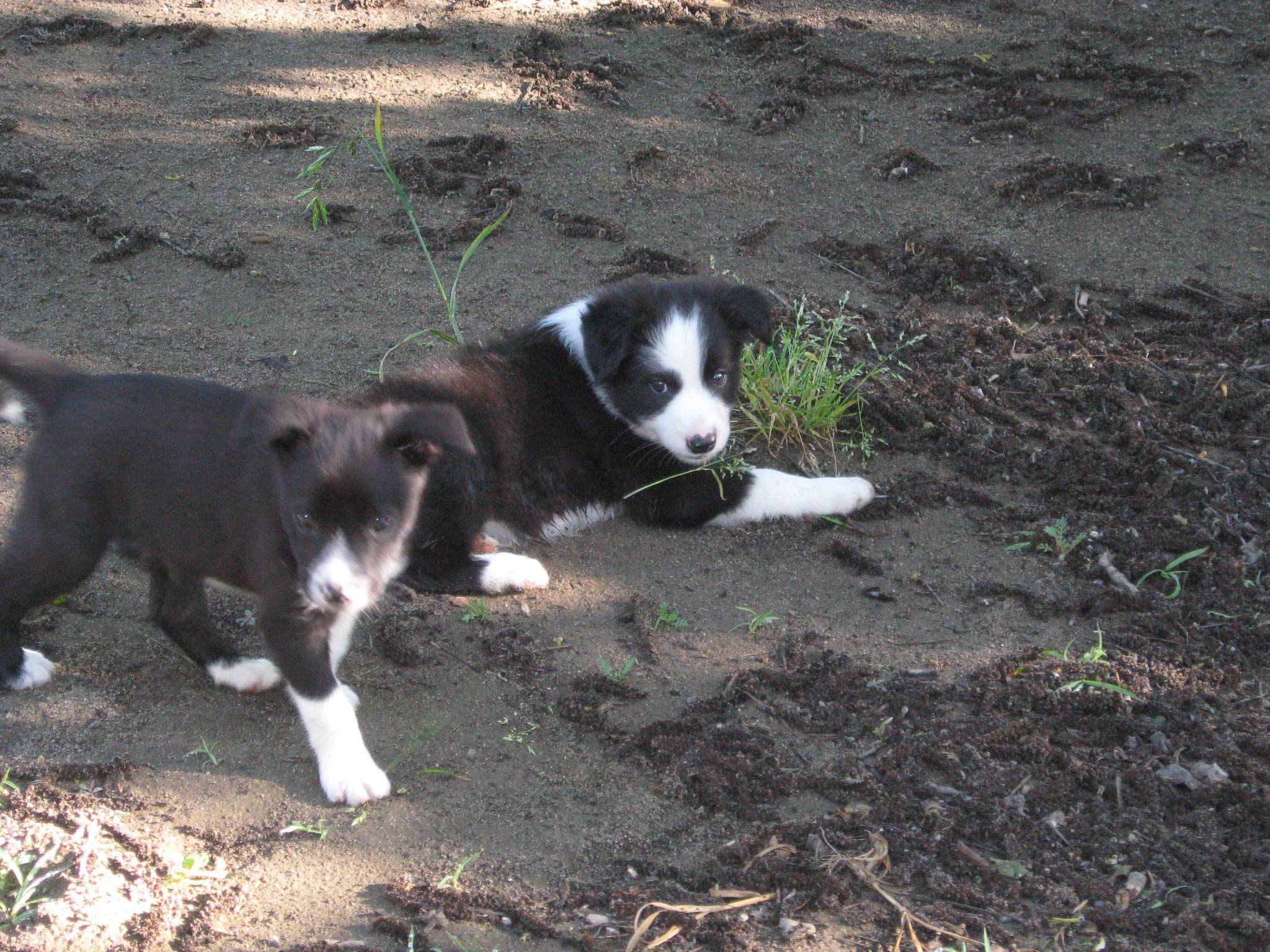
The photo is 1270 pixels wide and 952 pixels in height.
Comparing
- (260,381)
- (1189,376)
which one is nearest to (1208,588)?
(1189,376)

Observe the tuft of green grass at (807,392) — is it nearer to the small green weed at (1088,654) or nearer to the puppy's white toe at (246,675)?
the small green weed at (1088,654)

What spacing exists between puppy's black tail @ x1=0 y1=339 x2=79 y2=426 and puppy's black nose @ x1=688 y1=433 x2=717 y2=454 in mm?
1975

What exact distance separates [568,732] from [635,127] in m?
4.40

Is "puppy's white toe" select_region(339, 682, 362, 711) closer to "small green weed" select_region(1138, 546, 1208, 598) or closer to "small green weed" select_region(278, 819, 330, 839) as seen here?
"small green weed" select_region(278, 819, 330, 839)

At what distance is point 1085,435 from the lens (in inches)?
178

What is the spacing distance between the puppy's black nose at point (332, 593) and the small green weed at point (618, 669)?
1.03m

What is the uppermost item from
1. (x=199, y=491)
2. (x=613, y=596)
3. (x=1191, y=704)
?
(x=199, y=491)

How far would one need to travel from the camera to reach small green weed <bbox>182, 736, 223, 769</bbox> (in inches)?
117

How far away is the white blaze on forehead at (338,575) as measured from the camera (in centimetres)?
256

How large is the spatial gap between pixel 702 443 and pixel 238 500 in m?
1.76

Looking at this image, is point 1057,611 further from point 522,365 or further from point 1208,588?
point 522,365

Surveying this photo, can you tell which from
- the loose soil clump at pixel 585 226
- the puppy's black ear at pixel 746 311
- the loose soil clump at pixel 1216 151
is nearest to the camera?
the puppy's black ear at pixel 746 311

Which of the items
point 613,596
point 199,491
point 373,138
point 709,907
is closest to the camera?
point 709,907

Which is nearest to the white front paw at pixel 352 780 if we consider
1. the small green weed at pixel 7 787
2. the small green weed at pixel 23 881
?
the small green weed at pixel 23 881
